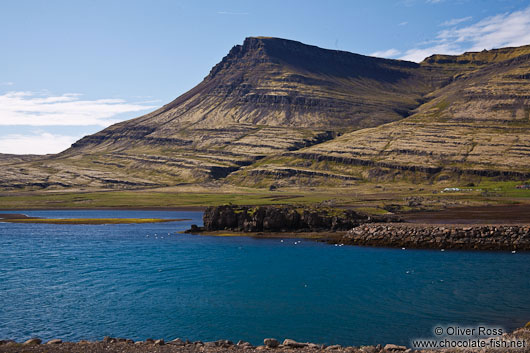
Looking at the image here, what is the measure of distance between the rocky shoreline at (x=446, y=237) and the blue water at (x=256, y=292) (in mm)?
3199

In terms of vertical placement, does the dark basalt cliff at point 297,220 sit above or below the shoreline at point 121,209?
above

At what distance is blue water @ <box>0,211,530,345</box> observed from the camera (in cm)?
3459

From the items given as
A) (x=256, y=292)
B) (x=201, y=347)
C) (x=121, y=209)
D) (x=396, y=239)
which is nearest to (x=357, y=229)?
(x=396, y=239)

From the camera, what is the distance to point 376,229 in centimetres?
7688

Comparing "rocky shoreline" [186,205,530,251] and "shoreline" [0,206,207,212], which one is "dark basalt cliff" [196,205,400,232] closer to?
"rocky shoreline" [186,205,530,251]

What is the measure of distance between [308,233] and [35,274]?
151 ft

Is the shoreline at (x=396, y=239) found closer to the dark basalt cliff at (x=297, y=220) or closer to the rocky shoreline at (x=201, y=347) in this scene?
the dark basalt cliff at (x=297, y=220)

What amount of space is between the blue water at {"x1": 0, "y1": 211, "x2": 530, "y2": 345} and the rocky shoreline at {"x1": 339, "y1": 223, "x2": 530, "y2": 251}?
320 cm

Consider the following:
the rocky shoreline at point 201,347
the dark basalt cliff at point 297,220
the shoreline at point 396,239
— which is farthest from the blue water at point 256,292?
the dark basalt cliff at point 297,220

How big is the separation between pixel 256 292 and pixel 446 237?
3564cm

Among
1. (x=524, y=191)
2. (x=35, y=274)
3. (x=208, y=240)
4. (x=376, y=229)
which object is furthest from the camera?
(x=524, y=191)

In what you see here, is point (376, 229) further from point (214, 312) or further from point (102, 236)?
point (102, 236)

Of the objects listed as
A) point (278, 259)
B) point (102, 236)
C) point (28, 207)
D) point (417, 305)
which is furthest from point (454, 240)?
point (28, 207)

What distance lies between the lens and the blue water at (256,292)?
34594 mm
